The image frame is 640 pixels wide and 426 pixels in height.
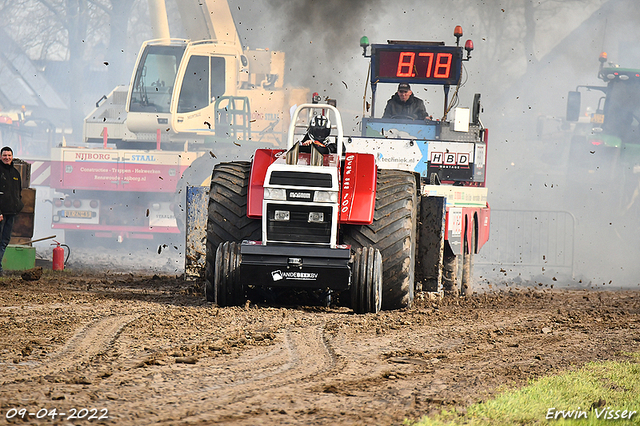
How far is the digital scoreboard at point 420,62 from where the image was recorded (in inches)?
491

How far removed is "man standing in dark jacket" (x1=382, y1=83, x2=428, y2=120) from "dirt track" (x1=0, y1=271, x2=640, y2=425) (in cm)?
495

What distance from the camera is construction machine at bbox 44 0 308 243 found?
17344 millimetres

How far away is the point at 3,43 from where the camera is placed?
35625 millimetres

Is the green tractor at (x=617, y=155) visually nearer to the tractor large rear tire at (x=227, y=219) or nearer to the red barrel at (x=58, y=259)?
the red barrel at (x=58, y=259)

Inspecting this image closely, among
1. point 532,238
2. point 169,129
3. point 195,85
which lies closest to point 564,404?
point 532,238

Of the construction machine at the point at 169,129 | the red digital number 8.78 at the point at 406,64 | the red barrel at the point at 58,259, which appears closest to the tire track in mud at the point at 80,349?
the red barrel at the point at 58,259

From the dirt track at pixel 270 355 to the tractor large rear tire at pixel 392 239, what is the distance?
0.23 meters

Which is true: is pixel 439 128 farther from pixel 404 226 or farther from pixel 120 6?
pixel 120 6

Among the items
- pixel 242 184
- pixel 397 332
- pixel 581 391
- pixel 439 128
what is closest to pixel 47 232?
pixel 439 128

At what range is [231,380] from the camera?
13.9 ft

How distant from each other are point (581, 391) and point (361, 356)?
1.42 m

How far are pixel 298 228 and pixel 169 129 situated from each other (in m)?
10.4

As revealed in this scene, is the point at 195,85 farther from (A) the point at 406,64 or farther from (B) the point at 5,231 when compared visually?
(B) the point at 5,231

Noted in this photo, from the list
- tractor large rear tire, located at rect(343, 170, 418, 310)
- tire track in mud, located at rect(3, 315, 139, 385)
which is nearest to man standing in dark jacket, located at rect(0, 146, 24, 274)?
tire track in mud, located at rect(3, 315, 139, 385)
